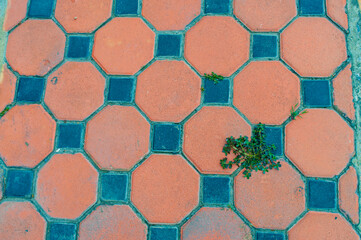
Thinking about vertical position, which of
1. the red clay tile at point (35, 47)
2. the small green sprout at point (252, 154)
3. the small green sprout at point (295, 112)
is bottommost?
the small green sprout at point (252, 154)

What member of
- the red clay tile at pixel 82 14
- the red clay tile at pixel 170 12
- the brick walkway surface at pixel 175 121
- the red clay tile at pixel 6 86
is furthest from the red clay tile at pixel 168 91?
the red clay tile at pixel 6 86

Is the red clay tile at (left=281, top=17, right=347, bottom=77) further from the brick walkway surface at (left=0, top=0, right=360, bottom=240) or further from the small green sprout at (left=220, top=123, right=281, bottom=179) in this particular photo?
the small green sprout at (left=220, top=123, right=281, bottom=179)

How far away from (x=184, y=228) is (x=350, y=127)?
2.26 feet

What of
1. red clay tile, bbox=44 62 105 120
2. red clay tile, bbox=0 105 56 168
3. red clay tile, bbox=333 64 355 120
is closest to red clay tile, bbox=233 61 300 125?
red clay tile, bbox=333 64 355 120

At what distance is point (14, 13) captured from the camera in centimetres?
133

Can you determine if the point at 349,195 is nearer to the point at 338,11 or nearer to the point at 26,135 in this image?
the point at 338,11

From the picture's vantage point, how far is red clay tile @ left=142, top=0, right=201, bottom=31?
125 centimetres

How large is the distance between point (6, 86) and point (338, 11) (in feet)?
4.37

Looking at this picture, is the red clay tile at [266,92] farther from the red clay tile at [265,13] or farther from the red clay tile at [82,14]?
the red clay tile at [82,14]

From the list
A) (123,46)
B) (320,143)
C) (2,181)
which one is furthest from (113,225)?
(320,143)

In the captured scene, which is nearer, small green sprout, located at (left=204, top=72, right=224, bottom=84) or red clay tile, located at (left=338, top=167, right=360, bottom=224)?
red clay tile, located at (left=338, top=167, right=360, bottom=224)

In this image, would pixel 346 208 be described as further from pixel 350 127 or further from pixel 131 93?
pixel 131 93

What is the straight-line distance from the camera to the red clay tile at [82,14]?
128 centimetres

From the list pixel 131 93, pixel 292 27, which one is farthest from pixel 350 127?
pixel 131 93
